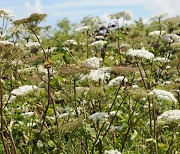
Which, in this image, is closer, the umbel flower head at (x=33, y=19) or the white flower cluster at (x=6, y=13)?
the umbel flower head at (x=33, y=19)

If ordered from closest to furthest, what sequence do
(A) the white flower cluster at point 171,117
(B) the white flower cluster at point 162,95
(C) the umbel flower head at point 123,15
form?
1. (A) the white flower cluster at point 171,117
2. (B) the white flower cluster at point 162,95
3. (C) the umbel flower head at point 123,15

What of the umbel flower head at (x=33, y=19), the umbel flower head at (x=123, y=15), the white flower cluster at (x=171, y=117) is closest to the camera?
the white flower cluster at (x=171, y=117)

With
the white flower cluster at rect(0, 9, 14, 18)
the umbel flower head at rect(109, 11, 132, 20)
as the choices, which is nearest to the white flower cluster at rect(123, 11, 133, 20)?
the umbel flower head at rect(109, 11, 132, 20)

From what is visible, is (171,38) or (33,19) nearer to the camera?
(33,19)

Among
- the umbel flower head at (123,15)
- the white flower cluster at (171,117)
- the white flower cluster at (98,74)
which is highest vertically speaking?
the umbel flower head at (123,15)

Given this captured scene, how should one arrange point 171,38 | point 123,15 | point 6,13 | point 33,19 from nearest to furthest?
1. point 33,19
2. point 6,13
3. point 171,38
4. point 123,15

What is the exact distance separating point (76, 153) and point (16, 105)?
9.35 ft

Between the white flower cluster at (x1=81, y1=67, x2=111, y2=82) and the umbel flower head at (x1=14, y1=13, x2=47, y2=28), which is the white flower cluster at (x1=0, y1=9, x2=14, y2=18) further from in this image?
the white flower cluster at (x1=81, y1=67, x2=111, y2=82)

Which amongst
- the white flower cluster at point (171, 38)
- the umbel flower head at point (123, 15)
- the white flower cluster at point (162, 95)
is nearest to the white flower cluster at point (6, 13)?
the umbel flower head at point (123, 15)

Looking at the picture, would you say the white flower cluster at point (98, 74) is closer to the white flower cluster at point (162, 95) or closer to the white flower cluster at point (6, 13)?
the white flower cluster at point (162, 95)

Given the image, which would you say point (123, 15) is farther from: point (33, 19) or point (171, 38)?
point (33, 19)

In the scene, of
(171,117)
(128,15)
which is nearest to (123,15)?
(128,15)

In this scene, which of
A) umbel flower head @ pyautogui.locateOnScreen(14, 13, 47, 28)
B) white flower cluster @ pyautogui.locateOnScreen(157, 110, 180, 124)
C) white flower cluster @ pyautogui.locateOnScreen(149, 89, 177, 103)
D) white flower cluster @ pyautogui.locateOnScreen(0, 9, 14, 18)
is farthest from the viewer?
white flower cluster @ pyautogui.locateOnScreen(0, 9, 14, 18)

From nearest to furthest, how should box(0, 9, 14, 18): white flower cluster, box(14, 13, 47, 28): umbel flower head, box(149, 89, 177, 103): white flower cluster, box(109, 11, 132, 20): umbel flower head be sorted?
1. box(149, 89, 177, 103): white flower cluster
2. box(14, 13, 47, 28): umbel flower head
3. box(0, 9, 14, 18): white flower cluster
4. box(109, 11, 132, 20): umbel flower head
